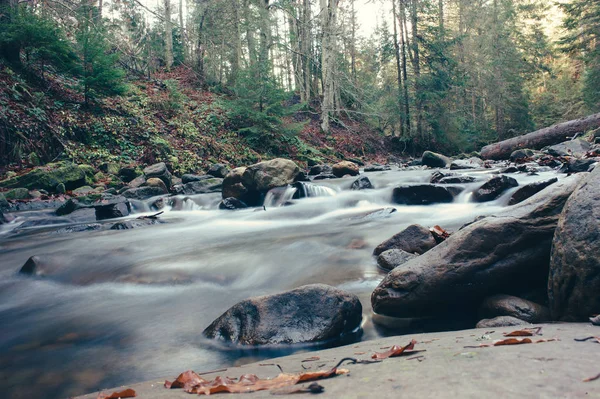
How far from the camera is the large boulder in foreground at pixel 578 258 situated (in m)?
2.38

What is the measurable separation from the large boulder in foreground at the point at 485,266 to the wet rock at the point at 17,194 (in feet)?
33.0

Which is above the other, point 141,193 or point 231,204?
point 141,193

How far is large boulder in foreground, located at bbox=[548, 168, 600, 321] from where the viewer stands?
2381 mm

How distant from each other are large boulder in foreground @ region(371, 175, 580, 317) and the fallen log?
49.4 ft

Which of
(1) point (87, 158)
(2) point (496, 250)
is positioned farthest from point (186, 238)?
(1) point (87, 158)

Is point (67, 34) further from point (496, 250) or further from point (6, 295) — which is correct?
point (496, 250)

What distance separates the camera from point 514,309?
9.31 ft

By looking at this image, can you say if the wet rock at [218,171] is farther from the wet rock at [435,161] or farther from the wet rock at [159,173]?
the wet rock at [435,161]

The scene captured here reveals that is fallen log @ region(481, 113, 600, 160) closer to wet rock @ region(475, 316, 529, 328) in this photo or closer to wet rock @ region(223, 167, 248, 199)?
wet rock @ region(223, 167, 248, 199)

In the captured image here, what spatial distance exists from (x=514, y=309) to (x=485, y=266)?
0.40 metres

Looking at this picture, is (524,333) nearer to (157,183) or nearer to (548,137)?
(157,183)

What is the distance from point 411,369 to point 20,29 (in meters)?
15.0

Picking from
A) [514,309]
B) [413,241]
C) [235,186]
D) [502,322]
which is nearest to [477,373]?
[502,322]

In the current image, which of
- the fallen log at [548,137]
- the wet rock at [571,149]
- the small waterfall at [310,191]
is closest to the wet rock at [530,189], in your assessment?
the small waterfall at [310,191]
